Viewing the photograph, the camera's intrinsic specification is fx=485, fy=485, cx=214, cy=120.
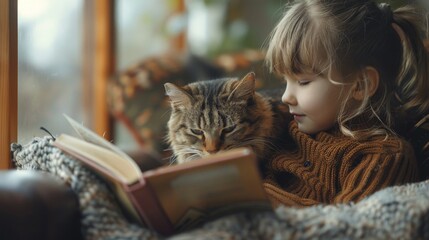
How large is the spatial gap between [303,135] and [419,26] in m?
0.49

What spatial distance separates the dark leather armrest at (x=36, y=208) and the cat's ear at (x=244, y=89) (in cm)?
58

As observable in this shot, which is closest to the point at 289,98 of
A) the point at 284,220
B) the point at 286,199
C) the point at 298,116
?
the point at 298,116

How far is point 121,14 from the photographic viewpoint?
3.15 meters

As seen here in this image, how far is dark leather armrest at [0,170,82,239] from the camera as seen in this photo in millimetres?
780

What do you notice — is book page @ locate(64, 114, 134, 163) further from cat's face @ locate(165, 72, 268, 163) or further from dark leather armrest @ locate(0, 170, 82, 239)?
cat's face @ locate(165, 72, 268, 163)

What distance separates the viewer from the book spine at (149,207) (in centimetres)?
76

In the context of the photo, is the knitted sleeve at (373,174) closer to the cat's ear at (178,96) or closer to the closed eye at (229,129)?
the closed eye at (229,129)

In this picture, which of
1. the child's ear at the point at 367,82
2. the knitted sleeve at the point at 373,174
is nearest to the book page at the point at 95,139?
the knitted sleeve at the point at 373,174

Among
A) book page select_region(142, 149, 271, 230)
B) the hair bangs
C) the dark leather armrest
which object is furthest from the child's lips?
the dark leather armrest

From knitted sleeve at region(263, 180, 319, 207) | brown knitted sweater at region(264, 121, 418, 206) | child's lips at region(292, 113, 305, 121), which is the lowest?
knitted sleeve at region(263, 180, 319, 207)

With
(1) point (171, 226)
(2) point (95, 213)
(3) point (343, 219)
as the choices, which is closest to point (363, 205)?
(3) point (343, 219)

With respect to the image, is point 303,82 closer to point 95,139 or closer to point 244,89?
point 244,89

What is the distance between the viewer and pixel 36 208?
794mm

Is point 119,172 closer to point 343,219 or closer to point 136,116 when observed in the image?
point 343,219
